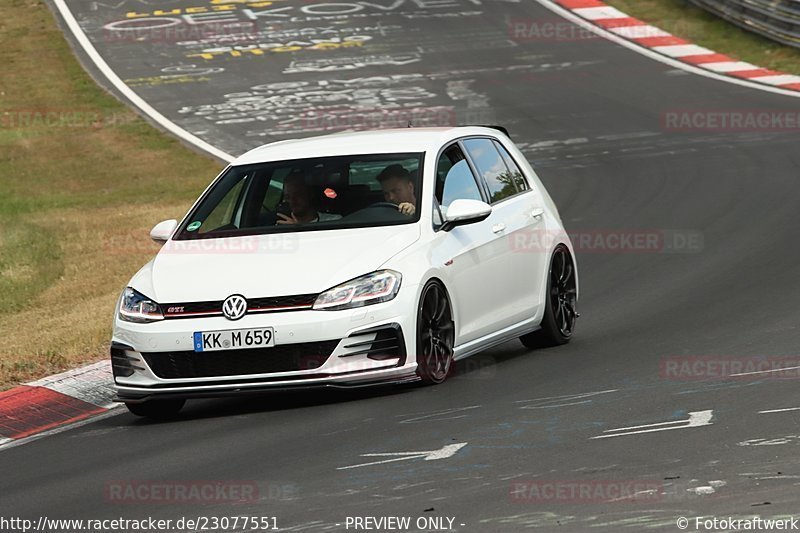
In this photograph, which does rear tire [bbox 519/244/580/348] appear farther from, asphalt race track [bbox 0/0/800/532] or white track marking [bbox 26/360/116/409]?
white track marking [bbox 26/360/116/409]

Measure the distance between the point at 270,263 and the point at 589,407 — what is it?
2006mm

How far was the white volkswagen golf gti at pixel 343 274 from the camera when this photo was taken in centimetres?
884

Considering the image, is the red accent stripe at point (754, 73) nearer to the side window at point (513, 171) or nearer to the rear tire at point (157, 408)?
the side window at point (513, 171)

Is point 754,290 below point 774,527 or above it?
below

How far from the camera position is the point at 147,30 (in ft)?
115

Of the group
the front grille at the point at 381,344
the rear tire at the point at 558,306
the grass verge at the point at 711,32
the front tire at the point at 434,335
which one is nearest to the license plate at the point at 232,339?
the front grille at the point at 381,344

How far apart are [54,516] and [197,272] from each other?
256cm

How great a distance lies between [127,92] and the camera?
97.1ft

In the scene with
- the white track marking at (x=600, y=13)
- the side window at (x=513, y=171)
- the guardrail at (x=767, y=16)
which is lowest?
the white track marking at (x=600, y=13)

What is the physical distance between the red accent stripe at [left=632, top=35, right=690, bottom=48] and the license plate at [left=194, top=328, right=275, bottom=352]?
2441cm

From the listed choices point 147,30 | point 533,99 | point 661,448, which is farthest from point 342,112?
point 661,448

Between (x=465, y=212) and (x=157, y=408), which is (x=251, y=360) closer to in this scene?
(x=157, y=408)

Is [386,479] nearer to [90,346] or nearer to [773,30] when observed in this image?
[90,346]

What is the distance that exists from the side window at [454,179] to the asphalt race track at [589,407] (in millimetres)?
1133
